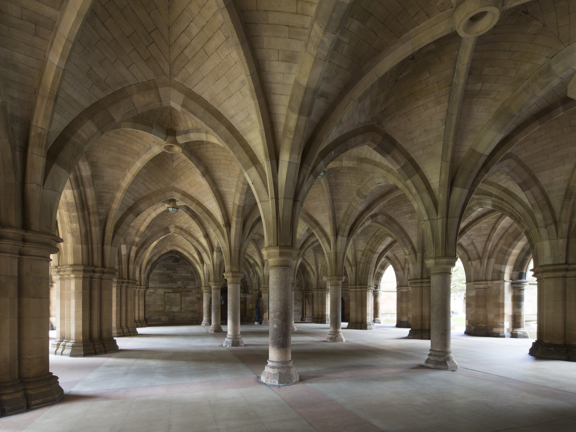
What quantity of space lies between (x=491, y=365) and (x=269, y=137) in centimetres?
804

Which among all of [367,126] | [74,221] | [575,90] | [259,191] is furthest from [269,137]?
[74,221]

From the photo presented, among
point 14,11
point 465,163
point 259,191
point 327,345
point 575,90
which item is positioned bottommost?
point 327,345

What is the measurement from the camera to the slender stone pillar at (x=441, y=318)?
9688 millimetres

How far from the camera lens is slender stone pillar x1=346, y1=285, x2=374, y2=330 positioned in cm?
2367

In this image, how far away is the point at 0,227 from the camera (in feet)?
20.7

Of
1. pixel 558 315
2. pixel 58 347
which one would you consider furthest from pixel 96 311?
pixel 558 315

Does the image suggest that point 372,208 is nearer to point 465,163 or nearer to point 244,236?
point 244,236

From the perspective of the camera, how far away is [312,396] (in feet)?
23.0

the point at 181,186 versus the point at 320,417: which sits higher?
the point at 181,186

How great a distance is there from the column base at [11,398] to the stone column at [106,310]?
677cm

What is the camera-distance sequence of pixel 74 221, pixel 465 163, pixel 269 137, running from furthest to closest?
pixel 74 221 < pixel 465 163 < pixel 269 137

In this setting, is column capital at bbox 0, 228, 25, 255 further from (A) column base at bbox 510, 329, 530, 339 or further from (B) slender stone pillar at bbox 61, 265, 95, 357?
(A) column base at bbox 510, 329, 530, 339

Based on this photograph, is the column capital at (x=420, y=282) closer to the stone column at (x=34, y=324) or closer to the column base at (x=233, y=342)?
the column base at (x=233, y=342)

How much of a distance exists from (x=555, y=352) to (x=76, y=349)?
1388cm
